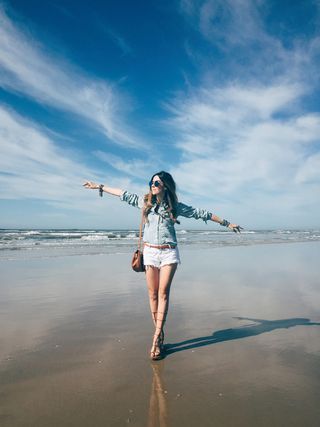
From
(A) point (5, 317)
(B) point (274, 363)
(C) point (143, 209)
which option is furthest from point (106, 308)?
(B) point (274, 363)

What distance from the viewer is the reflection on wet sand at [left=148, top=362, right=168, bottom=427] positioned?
2.54 meters

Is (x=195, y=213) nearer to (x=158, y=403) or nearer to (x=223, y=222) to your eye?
(x=223, y=222)

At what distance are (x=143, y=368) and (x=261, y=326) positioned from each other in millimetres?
2341

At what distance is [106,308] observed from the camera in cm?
613

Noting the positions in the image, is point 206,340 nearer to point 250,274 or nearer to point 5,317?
point 5,317

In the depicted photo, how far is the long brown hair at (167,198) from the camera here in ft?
14.0

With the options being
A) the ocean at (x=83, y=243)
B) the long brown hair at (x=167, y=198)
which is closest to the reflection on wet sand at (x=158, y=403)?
the long brown hair at (x=167, y=198)

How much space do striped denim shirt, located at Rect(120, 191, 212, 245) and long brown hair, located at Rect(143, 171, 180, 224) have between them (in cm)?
5

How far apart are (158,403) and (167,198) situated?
240cm

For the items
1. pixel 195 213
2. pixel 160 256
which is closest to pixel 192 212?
pixel 195 213

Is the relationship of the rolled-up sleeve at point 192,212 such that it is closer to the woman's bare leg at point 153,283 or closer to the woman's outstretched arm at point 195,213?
the woman's outstretched arm at point 195,213

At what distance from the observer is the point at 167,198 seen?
4.29m

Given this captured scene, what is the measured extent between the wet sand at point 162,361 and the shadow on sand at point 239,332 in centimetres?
2

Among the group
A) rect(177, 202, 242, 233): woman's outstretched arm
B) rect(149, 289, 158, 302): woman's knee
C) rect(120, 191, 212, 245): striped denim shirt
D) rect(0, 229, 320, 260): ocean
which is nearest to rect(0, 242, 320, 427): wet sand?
rect(149, 289, 158, 302): woman's knee
